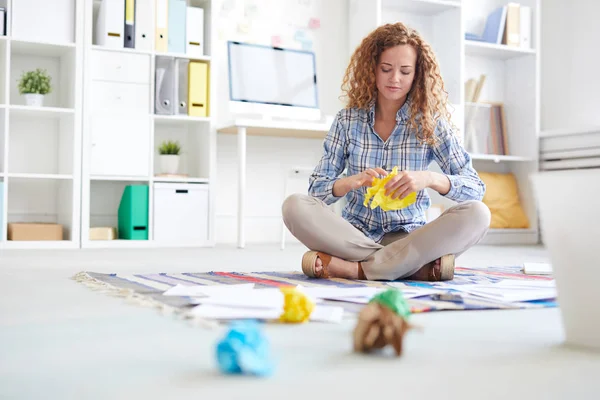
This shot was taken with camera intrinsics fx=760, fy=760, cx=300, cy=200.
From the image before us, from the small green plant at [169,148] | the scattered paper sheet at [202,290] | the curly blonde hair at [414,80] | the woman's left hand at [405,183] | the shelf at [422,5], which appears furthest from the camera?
the shelf at [422,5]

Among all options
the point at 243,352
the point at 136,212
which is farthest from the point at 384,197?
the point at 136,212

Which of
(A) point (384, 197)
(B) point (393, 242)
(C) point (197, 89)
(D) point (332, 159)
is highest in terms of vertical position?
(C) point (197, 89)

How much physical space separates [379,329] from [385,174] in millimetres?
948

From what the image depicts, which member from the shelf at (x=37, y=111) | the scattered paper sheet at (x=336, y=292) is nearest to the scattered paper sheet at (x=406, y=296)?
the scattered paper sheet at (x=336, y=292)

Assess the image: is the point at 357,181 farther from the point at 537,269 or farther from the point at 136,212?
the point at 136,212

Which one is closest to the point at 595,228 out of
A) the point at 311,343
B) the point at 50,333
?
the point at 311,343

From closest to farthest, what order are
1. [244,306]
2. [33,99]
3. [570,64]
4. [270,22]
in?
[244,306]
[33,99]
[270,22]
[570,64]

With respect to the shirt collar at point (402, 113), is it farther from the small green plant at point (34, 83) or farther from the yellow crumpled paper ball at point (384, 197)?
the small green plant at point (34, 83)

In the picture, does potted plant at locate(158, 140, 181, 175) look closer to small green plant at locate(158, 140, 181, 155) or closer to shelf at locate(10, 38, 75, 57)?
small green plant at locate(158, 140, 181, 155)

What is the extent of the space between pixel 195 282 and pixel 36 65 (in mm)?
2575

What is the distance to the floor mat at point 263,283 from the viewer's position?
1.53 metres

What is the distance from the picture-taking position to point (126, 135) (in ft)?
13.1

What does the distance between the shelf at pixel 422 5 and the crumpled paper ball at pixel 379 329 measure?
378cm

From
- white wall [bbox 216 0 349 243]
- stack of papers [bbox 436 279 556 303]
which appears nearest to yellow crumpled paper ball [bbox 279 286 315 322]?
stack of papers [bbox 436 279 556 303]
